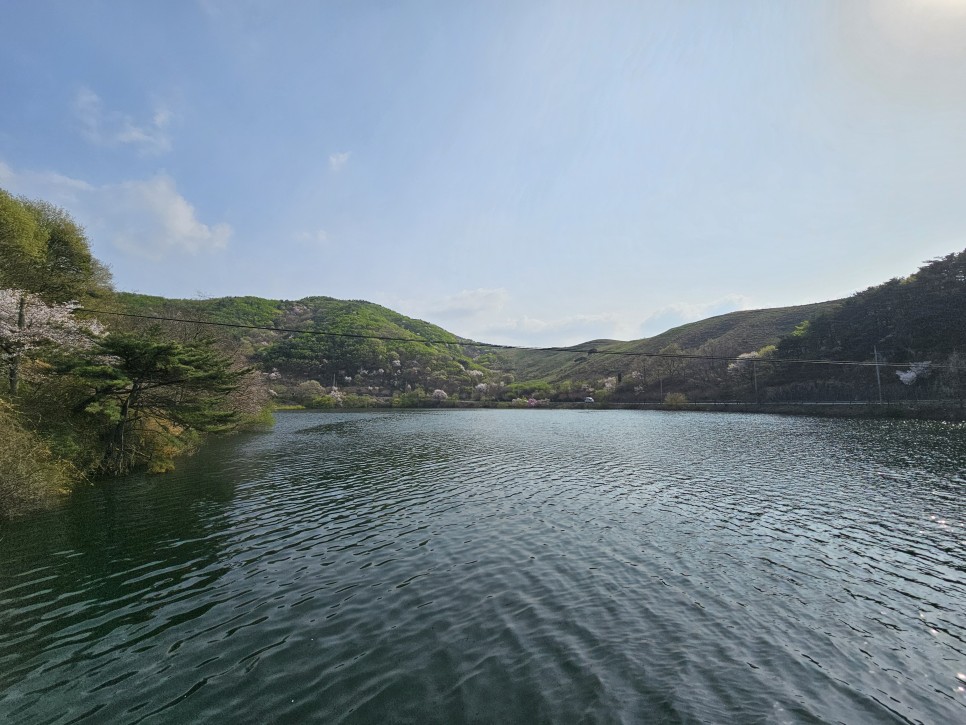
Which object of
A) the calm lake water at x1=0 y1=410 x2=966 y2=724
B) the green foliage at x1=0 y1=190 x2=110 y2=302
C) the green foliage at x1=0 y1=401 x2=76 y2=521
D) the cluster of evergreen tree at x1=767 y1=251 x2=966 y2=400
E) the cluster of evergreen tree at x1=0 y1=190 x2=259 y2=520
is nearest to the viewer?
the calm lake water at x1=0 y1=410 x2=966 y2=724

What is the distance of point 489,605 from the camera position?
9.59 meters

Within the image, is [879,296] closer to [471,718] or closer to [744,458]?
[744,458]

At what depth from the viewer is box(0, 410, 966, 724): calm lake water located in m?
6.55

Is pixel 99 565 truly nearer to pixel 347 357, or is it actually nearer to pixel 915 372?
pixel 915 372

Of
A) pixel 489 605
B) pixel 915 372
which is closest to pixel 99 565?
pixel 489 605

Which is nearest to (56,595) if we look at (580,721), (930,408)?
(580,721)

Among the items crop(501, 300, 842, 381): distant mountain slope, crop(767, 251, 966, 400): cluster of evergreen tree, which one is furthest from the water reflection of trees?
crop(501, 300, 842, 381): distant mountain slope

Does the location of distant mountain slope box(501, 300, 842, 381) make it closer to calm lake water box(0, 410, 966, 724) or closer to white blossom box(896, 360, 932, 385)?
white blossom box(896, 360, 932, 385)

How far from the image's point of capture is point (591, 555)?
1264 centimetres

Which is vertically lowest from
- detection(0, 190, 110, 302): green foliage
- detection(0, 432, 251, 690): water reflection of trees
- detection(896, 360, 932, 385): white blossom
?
detection(0, 432, 251, 690): water reflection of trees

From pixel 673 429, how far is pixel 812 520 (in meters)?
36.6

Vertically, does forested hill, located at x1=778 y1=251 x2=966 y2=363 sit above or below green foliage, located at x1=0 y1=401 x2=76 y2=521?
above

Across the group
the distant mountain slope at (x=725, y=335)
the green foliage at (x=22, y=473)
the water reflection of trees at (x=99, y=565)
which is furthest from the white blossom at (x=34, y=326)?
the distant mountain slope at (x=725, y=335)

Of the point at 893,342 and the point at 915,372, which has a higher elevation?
the point at 893,342
